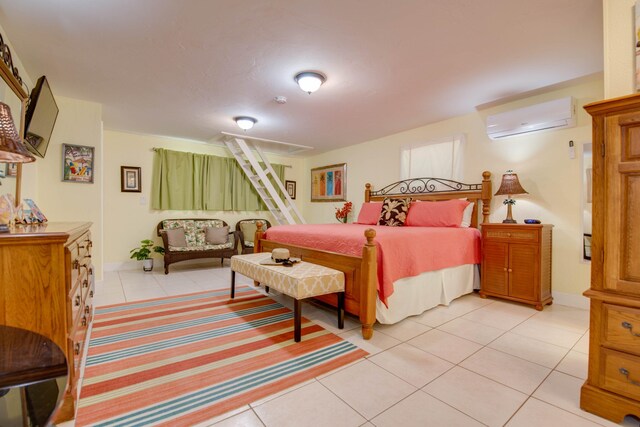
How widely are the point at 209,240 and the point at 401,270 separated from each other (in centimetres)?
393

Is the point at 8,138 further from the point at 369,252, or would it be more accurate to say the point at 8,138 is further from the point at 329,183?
the point at 329,183

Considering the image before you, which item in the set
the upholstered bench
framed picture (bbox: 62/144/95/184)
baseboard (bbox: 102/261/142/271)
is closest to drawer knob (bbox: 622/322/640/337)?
the upholstered bench

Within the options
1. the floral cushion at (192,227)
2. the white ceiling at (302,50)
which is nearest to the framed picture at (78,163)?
the white ceiling at (302,50)

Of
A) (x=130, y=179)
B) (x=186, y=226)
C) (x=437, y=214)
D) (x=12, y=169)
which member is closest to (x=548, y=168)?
(x=437, y=214)

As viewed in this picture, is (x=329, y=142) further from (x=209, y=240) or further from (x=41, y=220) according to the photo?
(x=41, y=220)

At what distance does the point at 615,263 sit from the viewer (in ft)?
4.91

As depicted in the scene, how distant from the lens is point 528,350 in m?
2.22

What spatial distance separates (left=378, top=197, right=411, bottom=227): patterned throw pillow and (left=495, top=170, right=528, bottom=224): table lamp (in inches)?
43.7

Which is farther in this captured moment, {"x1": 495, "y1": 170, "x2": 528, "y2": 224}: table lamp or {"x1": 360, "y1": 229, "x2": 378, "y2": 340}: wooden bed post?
{"x1": 495, "y1": 170, "x2": 528, "y2": 224}: table lamp

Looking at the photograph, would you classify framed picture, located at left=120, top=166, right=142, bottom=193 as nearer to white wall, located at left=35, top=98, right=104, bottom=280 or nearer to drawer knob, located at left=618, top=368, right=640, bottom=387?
white wall, located at left=35, top=98, right=104, bottom=280

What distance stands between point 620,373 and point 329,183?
532 cm

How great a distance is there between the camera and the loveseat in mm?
4754

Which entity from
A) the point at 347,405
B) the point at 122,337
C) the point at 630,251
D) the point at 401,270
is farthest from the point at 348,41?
the point at 122,337

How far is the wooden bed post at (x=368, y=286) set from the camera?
7.73ft
